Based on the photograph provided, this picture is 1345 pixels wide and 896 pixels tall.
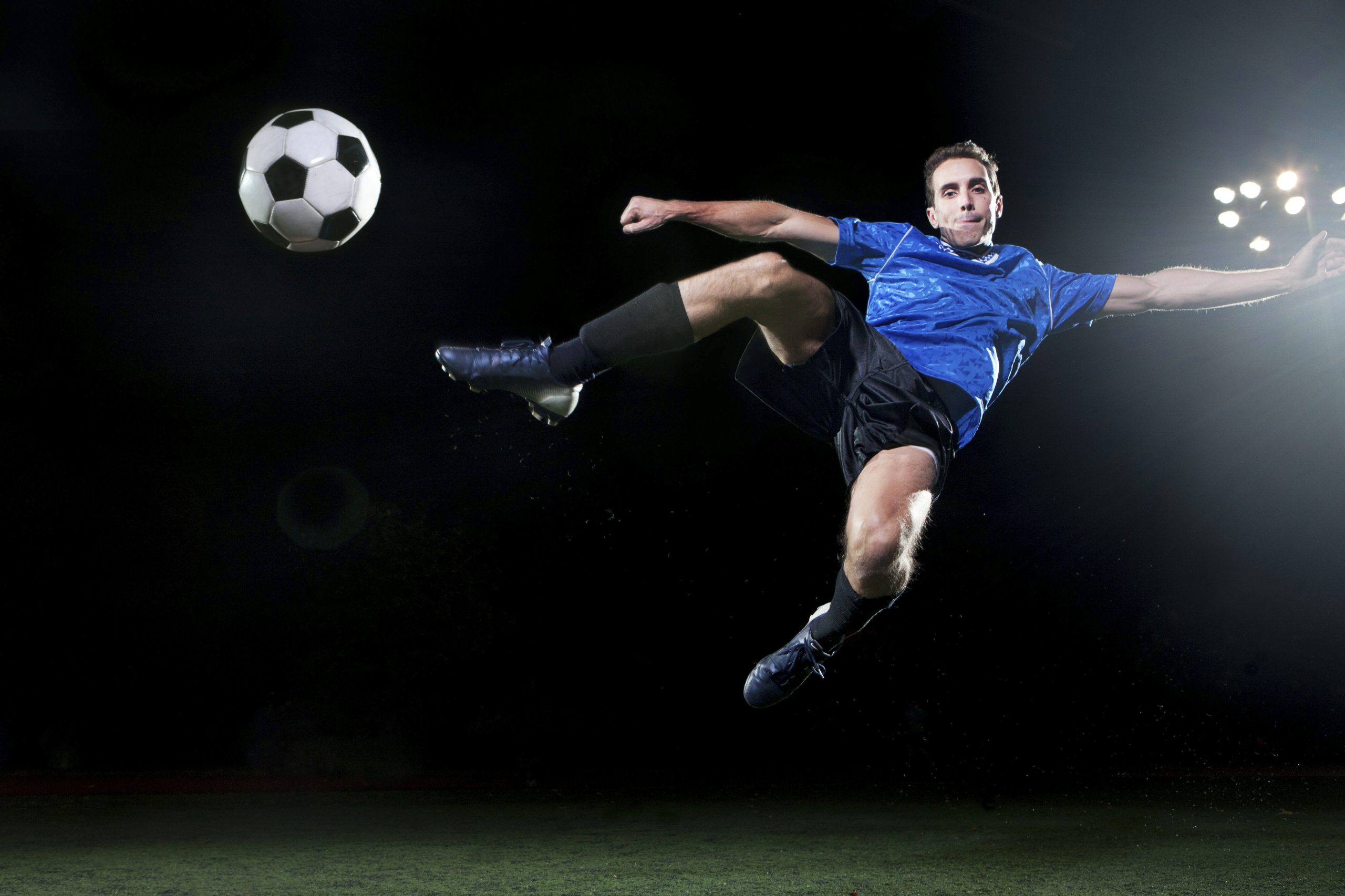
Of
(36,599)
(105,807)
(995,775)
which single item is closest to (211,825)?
(105,807)

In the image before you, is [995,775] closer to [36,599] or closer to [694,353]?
[694,353]

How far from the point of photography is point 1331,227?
16.9 ft

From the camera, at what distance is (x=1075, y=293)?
11.3 feet

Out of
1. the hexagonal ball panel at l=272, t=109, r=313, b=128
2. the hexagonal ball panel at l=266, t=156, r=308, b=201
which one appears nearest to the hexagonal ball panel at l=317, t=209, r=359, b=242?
the hexagonal ball panel at l=266, t=156, r=308, b=201

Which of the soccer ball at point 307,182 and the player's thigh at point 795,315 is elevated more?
the soccer ball at point 307,182

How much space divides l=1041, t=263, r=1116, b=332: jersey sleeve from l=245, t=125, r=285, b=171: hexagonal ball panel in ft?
10.3

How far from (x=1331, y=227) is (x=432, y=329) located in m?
8.77

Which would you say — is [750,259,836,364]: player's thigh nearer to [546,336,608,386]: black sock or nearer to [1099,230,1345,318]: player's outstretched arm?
[546,336,608,386]: black sock

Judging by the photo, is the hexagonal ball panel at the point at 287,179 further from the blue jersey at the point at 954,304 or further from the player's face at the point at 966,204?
the player's face at the point at 966,204

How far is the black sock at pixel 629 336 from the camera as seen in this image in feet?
9.34

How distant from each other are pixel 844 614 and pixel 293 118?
3.15 m

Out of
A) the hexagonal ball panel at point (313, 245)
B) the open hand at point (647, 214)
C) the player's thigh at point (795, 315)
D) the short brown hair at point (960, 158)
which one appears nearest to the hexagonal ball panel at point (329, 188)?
the hexagonal ball panel at point (313, 245)

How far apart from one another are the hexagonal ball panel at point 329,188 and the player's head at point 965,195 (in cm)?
238

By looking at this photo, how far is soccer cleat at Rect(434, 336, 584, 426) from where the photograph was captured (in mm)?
2918
